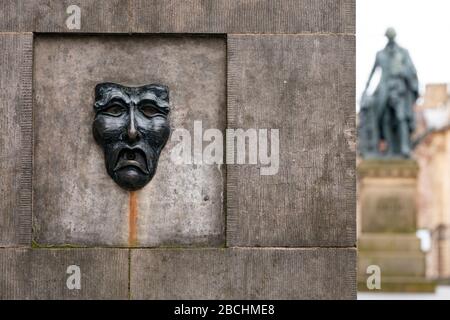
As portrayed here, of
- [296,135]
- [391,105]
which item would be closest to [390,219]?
[391,105]

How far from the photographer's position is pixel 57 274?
7.15m

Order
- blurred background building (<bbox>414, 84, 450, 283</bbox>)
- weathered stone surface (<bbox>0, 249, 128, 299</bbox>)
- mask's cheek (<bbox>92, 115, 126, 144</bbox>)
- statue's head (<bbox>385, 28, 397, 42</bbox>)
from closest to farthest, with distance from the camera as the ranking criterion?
1. weathered stone surface (<bbox>0, 249, 128, 299</bbox>)
2. mask's cheek (<bbox>92, 115, 126, 144</bbox>)
3. statue's head (<bbox>385, 28, 397, 42</bbox>)
4. blurred background building (<bbox>414, 84, 450, 283</bbox>)

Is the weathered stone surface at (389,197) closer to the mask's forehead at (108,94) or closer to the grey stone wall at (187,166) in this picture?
the grey stone wall at (187,166)

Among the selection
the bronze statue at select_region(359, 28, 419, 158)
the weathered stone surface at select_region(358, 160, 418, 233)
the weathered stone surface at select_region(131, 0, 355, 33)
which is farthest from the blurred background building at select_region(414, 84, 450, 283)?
the weathered stone surface at select_region(131, 0, 355, 33)

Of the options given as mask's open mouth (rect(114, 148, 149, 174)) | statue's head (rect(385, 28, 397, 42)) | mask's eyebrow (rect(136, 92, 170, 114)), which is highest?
statue's head (rect(385, 28, 397, 42))

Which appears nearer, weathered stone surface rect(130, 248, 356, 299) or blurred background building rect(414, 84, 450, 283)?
weathered stone surface rect(130, 248, 356, 299)

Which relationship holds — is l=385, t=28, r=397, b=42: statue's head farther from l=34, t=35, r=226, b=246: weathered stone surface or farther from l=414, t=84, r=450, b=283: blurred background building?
l=414, t=84, r=450, b=283: blurred background building

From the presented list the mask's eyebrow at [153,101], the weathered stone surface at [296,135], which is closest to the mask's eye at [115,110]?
the mask's eyebrow at [153,101]

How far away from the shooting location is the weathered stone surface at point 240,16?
7281 millimetres

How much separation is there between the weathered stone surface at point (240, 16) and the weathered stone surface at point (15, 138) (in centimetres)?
73

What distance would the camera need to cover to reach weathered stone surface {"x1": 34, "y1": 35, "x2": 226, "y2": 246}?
287 inches

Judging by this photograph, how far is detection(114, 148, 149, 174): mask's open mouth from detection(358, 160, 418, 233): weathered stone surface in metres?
18.0

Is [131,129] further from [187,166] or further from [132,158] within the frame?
[187,166]

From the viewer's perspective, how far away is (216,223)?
24.0 feet
